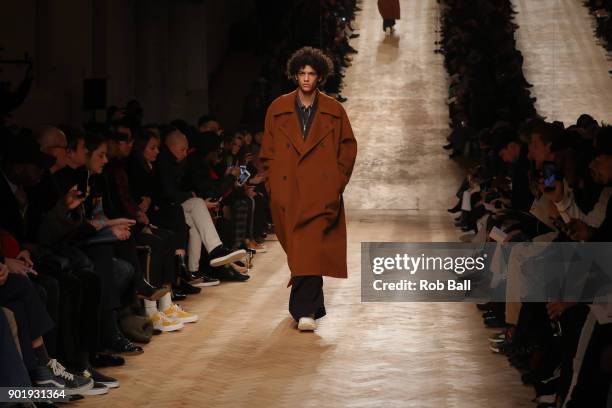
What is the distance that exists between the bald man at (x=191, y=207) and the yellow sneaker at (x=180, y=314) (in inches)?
45.9

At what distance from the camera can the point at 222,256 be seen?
9.39 meters

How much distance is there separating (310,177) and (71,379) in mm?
2549

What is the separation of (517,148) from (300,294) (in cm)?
256

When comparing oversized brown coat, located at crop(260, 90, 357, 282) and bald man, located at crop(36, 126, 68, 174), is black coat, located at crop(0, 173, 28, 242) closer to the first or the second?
bald man, located at crop(36, 126, 68, 174)

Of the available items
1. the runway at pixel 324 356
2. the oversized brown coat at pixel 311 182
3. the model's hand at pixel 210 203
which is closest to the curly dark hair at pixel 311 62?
the oversized brown coat at pixel 311 182

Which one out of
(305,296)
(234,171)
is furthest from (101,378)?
(234,171)

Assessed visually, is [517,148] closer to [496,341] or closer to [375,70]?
[496,341]

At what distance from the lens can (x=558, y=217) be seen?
618 centimetres

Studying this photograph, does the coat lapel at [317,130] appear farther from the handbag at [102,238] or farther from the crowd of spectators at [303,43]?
the crowd of spectators at [303,43]

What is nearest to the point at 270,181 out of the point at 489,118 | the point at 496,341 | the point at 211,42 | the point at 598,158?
the point at 496,341

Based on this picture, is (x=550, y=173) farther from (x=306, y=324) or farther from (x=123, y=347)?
(x=123, y=347)

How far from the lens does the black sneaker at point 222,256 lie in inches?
366

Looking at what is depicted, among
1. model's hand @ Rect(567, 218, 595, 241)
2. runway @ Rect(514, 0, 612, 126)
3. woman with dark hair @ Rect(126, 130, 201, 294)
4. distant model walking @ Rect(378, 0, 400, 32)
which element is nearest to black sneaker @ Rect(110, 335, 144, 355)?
woman with dark hair @ Rect(126, 130, 201, 294)

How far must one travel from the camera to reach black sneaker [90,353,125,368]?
658 cm
